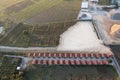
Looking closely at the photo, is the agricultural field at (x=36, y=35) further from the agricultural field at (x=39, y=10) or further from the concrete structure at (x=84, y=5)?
the concrete structure at (x=84, y=5)

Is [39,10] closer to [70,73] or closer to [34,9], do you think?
[34,9]

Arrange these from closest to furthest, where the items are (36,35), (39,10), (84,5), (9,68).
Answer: (9,68) < (36,35) < (39,10) < (84,5)

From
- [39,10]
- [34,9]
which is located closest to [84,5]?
[39,10]

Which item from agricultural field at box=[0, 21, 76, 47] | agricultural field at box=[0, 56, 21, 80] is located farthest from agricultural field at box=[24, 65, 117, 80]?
agricultural field at box=[0, 21, 76, 47]

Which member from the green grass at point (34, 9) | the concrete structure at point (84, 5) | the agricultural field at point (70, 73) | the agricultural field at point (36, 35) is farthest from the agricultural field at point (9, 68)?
the concrete structure at point (84, 5)

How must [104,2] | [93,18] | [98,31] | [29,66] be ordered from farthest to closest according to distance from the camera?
[104,2] < [93,18] < [98,31] < [29,66]

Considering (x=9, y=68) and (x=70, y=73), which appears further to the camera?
(x=9, y=68)

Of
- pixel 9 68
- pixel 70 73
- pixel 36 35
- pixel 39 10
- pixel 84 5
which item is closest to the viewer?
pixel 70 73

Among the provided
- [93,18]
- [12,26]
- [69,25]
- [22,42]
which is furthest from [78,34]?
[12,26]

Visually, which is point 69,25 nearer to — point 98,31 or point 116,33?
point 98,31
